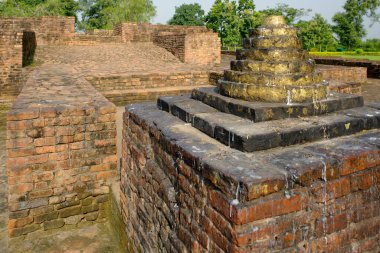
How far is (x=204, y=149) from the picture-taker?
1.57 meters

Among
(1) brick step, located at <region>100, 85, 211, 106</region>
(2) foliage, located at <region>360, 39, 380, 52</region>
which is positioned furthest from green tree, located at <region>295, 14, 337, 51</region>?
(1) brick step, located at <region>100, 85, 211, 106</region>

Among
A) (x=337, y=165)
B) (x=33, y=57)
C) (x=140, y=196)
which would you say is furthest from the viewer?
(x=33, y=57)

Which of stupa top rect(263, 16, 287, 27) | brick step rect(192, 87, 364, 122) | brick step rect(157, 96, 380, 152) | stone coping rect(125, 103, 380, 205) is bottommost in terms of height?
stone coping rect(125, 103, 380, 205)

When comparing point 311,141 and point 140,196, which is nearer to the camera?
point 311,141

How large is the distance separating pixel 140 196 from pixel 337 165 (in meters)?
1.40

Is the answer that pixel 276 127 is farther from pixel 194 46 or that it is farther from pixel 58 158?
pixel 194 46

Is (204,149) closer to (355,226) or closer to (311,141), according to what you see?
(311,141)

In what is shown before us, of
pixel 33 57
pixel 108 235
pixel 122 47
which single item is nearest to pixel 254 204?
pixel 108 235

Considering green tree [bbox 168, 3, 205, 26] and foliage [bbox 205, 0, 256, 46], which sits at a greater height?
green tree [bbox 168, 3, 205, 26]

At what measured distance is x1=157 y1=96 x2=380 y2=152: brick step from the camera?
1538mm

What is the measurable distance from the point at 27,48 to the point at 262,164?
10228 mm

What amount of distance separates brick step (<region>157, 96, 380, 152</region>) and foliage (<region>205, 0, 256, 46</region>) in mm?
34053

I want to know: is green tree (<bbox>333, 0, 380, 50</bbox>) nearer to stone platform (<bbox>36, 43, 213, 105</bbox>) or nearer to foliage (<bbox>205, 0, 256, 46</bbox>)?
foliage (<bbox>205, 0, 256, 46</bbox>)

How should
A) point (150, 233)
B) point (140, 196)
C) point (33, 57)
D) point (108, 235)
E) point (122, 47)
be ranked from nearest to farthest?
1. point (150, 233)
2. point (140, 196)
3. point (108, 235)
4. point (33, 57)
5. point (122, 47)
